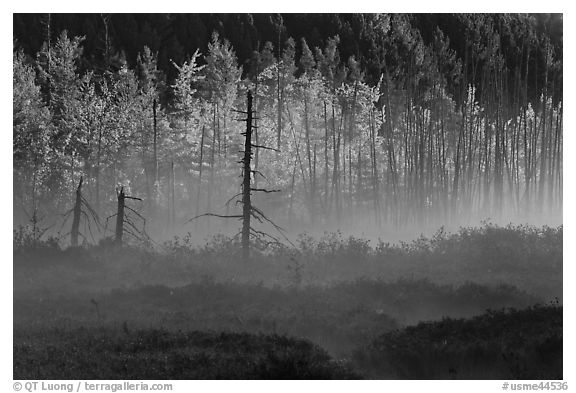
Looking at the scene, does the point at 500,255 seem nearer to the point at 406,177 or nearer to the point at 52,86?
the point at 406,177

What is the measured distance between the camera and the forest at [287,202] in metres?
12.6

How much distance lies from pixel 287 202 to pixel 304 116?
23.2ft

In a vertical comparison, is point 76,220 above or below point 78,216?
below

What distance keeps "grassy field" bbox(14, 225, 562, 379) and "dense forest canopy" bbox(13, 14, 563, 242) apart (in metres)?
3.86

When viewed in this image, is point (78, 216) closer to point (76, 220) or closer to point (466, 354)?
point (76, 220)

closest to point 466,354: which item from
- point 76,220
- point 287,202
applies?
point 76,220

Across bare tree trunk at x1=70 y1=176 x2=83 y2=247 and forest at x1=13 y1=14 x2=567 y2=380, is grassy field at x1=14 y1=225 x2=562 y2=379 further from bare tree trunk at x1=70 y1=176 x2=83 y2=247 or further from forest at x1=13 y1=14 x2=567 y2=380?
bare tree trunk at x1=70 y1=176 x2=83 y2=247

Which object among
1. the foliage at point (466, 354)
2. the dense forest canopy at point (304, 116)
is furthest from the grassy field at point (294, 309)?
the dense forest canopy at point (304, 116)

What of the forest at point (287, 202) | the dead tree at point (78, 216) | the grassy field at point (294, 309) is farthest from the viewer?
the dead tree at point (78, 216)

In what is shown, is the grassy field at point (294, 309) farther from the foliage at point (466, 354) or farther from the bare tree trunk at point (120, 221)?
the bare tree trunk at point (120, 221)

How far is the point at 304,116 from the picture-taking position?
105 feet

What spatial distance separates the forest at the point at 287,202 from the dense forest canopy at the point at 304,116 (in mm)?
135
